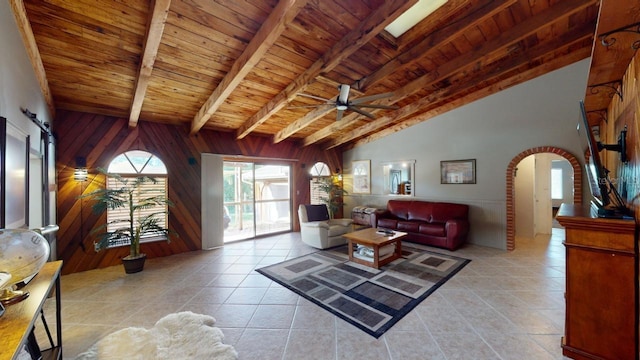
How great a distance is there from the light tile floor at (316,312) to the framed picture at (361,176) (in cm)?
356

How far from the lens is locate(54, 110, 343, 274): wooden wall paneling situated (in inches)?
142

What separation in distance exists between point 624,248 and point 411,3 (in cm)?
249

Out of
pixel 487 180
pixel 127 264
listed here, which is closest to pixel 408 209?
pixel 487 180

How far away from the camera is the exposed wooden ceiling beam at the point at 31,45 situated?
1890 millimetres

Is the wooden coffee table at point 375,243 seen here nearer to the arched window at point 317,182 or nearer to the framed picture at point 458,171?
the framed picture at point 458,171

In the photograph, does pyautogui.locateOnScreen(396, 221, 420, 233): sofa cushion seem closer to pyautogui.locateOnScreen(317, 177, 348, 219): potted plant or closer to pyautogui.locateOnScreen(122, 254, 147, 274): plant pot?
pyautogui.locateOnScreen(317, 177, 348, 219): potted plant

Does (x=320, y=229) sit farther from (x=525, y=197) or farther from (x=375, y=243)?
(x=525, y=197)

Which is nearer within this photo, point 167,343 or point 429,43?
point 167,343

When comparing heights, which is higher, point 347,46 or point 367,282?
point 347,46

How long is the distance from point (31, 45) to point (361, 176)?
6518mm

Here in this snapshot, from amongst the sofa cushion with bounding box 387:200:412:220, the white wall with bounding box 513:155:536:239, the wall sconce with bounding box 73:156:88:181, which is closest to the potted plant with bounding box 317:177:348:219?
the sofa cushion with bounding box 387:200:412:220

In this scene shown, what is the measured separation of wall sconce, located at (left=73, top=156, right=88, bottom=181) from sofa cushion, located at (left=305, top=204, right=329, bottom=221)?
386cm

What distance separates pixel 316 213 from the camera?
17.9 feet

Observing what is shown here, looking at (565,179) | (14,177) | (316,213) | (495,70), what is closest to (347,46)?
(495,70)
